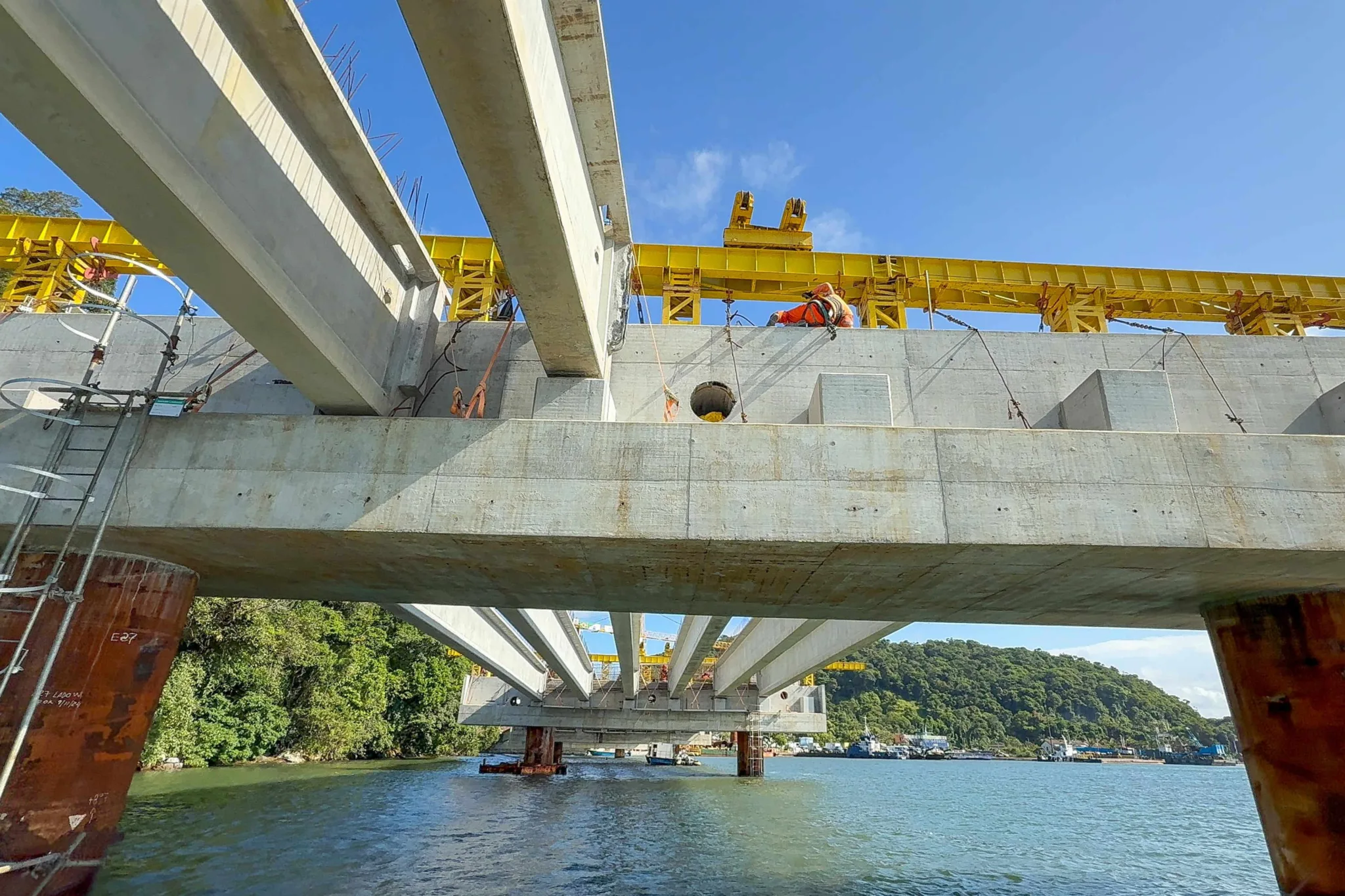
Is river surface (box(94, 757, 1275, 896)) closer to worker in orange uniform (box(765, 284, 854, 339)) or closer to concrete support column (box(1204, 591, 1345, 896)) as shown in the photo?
concrete support column (box(1204, 591, 1345, 896))

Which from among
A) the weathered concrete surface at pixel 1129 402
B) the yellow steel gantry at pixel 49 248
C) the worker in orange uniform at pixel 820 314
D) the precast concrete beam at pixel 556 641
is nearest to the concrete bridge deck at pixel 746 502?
the weathered concrete surface at pixel 1129 402

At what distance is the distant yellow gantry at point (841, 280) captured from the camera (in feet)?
43.4

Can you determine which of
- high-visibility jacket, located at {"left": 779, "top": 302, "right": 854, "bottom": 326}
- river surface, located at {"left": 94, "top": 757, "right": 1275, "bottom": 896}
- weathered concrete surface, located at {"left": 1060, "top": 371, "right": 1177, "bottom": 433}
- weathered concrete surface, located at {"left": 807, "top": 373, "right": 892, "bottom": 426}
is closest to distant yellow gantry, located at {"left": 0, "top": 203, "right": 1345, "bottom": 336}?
high-visibility jacket, located at {"left": 779, "top": 302, "right": 854, "bottom": 326}

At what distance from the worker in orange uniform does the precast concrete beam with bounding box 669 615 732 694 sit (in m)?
6.39

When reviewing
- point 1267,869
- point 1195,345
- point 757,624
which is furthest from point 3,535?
point 1267,869

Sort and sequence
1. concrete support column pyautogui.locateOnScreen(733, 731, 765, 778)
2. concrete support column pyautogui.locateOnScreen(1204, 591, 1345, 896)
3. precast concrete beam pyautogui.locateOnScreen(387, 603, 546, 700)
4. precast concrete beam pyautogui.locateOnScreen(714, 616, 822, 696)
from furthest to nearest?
concrete support column pyautogui.locateOnScreen(733, 731, 765, 778) < precast concrete beam pyautogui.locateOnScreen(714, 616, 822, 696) < precast concrete beam pyautogui.locateOnScreen(387, 603, 546, 700) < concrete support column pyautogui.locateOnScreen(1204, 591, 1345, 896)

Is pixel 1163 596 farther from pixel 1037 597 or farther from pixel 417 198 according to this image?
pixel 417 198

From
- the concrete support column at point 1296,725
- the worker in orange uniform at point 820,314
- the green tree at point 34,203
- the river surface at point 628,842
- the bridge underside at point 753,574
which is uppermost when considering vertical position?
the green tree at point 34,203

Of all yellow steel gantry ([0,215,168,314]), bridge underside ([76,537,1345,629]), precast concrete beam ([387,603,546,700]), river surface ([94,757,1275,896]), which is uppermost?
yellow steel gantry ([0,215,168,314])

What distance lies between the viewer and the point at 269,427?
302 inches

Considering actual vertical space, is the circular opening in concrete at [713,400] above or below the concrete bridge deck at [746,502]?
above

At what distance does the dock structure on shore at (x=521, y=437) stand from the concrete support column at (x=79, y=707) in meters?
0.04

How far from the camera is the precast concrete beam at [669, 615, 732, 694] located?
1877 cm

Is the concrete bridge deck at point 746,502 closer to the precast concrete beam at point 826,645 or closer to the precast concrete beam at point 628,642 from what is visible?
the precast concrete beam at point 826,645
